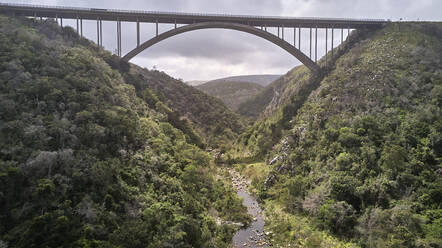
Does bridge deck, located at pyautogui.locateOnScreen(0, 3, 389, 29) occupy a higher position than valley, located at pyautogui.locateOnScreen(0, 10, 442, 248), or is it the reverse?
bridge deck, located at pyautogui.locateOnScreen(0, 3, 389, 29)

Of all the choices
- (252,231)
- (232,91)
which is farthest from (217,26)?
(232,91)

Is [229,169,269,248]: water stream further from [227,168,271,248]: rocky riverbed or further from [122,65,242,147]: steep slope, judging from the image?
[122,65,242,147]: steep slope

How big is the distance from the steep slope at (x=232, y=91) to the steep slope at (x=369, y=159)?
77.9m

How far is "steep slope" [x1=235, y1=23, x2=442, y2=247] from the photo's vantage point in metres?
16.3

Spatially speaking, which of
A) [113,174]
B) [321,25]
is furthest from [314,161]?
[321,25]

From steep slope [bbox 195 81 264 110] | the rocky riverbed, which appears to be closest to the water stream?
the rocky riverbed

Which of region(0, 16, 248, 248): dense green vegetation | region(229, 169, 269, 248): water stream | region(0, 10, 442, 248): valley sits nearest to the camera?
region(0, 16, 248, 248): dense green vegetation

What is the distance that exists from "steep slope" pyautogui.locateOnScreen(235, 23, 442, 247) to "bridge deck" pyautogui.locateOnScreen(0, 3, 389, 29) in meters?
9.46

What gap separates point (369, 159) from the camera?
20.2m

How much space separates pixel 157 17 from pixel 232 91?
89290 millimetres

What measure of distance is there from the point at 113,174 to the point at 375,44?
132 ft

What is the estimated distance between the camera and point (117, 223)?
14398mm

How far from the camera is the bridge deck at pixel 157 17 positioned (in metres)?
36.1

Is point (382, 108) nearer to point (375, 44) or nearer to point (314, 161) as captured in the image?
point (314, 161)
